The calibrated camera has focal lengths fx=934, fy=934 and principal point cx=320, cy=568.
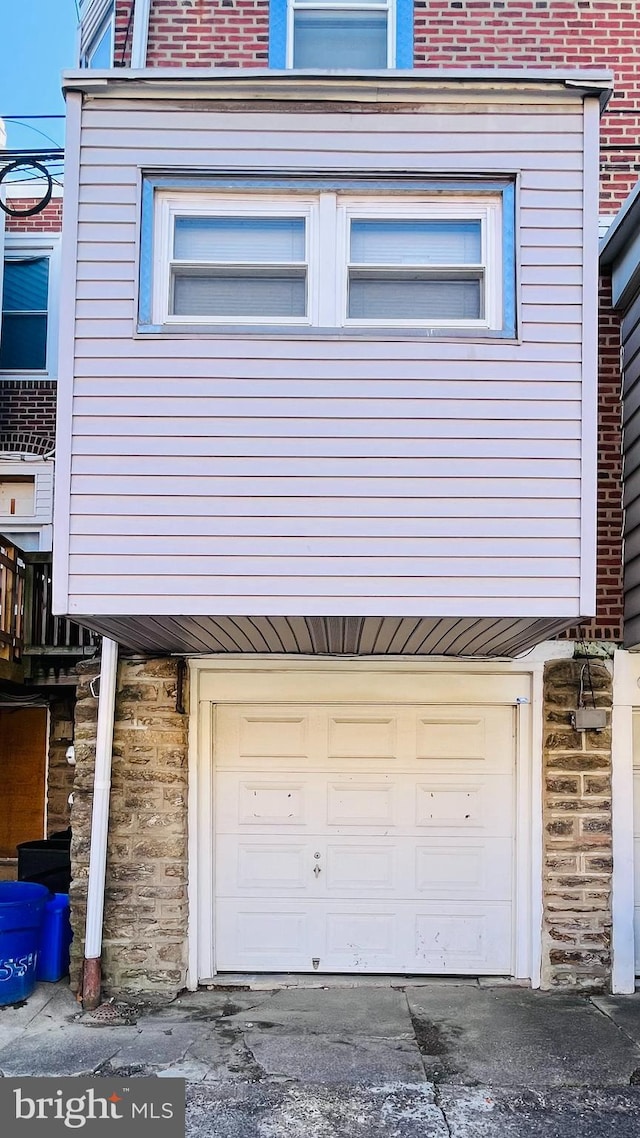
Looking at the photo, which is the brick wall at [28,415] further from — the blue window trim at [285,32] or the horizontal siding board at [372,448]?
the horizontal siding board at [372,448]

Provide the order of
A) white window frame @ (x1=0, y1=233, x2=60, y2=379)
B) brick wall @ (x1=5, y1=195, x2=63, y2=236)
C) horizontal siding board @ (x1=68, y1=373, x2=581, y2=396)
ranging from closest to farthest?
horizontal siding board @ (x1=68, y1=373, x2=581, y2=396) < white window frame @ (x1=0, y1=233, x2=60, y2=379) < brick wall @ (x1=5, y1=195, x2=63, y2=236)

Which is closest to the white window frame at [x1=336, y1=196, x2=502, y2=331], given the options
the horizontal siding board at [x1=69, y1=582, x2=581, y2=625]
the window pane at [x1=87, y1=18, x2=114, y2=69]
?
the horizontal siding board at [x1=69, y1=582, x2=581, y2=625]

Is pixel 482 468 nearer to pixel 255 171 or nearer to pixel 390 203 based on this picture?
pixel 390 203

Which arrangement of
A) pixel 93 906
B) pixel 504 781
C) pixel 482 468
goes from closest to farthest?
Result: pixel 482 468 → pixel 93 906 → pixel 504 781

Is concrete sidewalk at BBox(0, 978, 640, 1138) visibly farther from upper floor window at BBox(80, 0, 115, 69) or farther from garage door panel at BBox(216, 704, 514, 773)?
upper floor window at BBox(80, 0, 115, 69)

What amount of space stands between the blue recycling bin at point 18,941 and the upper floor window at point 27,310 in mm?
5818

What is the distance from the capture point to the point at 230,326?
5.30 meters

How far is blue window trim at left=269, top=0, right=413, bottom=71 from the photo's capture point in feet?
22.5

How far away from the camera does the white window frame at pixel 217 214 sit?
533 cm

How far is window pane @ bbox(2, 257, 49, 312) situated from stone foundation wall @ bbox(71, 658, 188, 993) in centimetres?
543

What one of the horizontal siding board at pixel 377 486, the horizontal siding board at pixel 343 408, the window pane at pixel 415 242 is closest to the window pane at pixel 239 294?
the window pane at pixel 415 242

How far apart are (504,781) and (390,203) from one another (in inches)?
166

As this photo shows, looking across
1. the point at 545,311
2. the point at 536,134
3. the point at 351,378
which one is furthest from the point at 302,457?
the point at 536,134

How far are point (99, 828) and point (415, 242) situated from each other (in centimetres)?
447
